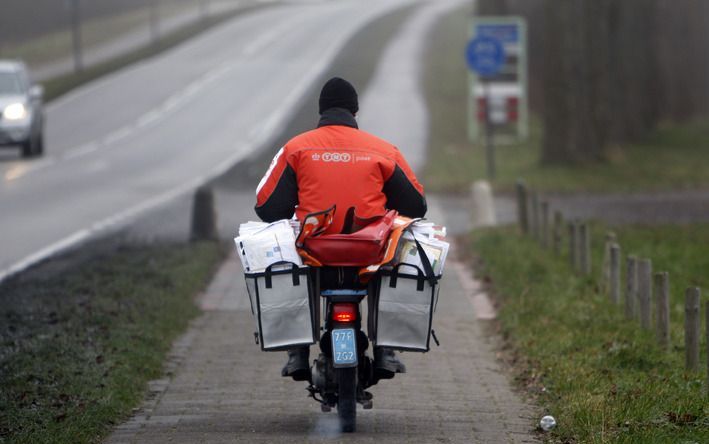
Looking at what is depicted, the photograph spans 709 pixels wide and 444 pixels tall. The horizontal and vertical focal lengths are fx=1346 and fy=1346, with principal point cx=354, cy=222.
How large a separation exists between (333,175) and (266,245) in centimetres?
53

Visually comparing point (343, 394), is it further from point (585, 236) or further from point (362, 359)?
point (585, 236)

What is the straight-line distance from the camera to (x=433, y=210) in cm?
2173

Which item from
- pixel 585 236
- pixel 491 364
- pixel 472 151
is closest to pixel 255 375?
pixel 491 364

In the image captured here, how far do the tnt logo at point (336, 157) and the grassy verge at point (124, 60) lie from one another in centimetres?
4189

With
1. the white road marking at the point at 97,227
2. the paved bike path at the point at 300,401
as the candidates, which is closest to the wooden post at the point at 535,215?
the paved bike path at the point at 300,401

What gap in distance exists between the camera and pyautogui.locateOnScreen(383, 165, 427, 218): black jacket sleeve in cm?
728

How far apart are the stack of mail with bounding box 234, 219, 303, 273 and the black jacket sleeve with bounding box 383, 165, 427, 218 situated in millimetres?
603

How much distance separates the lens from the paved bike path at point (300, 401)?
24.0 feet

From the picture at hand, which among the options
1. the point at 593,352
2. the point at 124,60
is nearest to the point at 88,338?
the point at 593,352

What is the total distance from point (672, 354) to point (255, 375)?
294 cm

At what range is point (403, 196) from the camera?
7.32 metres

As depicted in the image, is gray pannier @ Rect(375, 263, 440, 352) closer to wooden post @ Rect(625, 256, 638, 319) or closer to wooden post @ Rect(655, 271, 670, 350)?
wooden post @ Rect(655, 271, 670, 350)

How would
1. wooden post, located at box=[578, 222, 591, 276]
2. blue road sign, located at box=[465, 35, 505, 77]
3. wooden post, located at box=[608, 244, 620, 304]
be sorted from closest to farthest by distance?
wooden post, located at box=[608, 244, 620, 304] → wooden post, located at box=[578, 222, 591, 276] → blue road sign, located at box=[465, 35, 505, 77]

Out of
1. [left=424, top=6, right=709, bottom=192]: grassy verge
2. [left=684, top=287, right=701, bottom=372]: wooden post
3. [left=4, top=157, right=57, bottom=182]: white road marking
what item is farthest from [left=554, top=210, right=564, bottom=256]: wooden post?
[left=4, top=157, right=57, bottom=182]: white road marking
